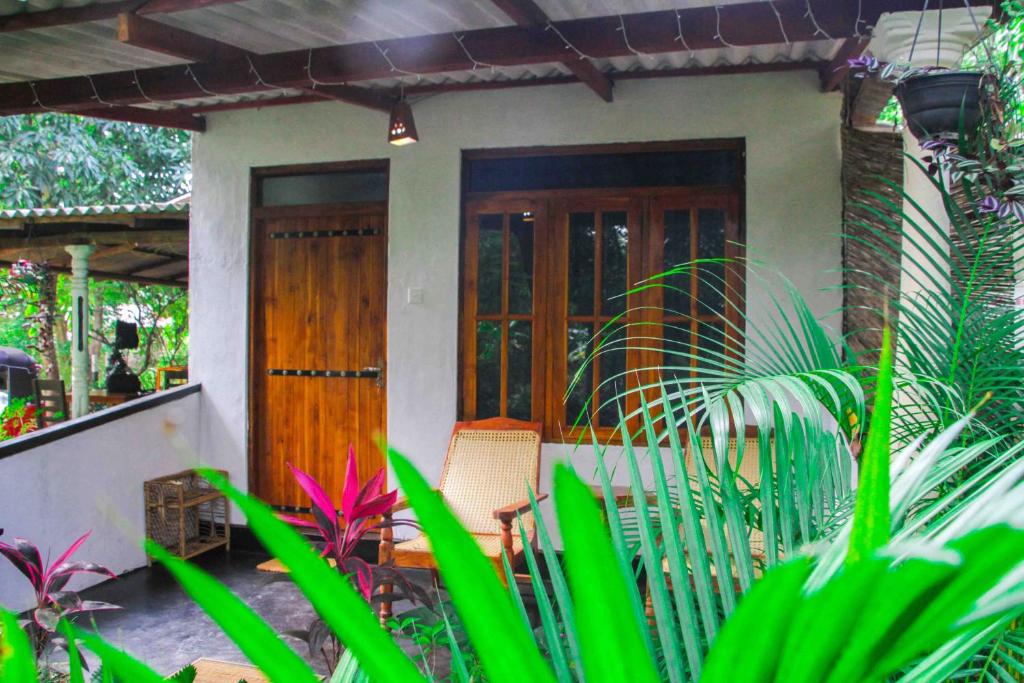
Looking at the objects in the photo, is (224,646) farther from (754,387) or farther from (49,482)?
(754,387)

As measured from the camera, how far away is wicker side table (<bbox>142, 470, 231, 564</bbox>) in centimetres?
564

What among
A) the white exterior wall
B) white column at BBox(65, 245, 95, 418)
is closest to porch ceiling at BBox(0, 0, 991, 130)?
the white exterior wall

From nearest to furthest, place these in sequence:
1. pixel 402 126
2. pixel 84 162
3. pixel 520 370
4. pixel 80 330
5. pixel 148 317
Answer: pixel 402 126
pixel 520 370
pixel 80 330
pixel 84 162
pixel 148 317

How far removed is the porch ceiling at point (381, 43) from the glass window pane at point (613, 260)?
30.5 inches

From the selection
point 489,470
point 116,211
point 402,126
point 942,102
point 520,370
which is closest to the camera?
point 942,102

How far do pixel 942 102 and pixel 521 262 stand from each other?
3.32m

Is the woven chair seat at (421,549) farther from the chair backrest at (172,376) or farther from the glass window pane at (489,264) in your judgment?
the chair backrest at (172,376)

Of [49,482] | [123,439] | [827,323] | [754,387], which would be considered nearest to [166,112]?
[123,439]

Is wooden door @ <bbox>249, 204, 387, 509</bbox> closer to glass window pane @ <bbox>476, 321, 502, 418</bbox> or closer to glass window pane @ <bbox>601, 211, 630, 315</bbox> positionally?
glass window pane @ <bbox>476, 321, 502, 418</bbox>

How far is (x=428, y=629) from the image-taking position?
2.93 metres

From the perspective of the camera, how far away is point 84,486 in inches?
205

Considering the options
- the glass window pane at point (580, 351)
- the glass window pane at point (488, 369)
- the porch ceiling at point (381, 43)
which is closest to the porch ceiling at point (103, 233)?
the porch ceiling at point (381, 43)

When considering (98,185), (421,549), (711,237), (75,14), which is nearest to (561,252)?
(711,237)

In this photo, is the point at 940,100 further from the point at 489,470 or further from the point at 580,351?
the point at 489,470
